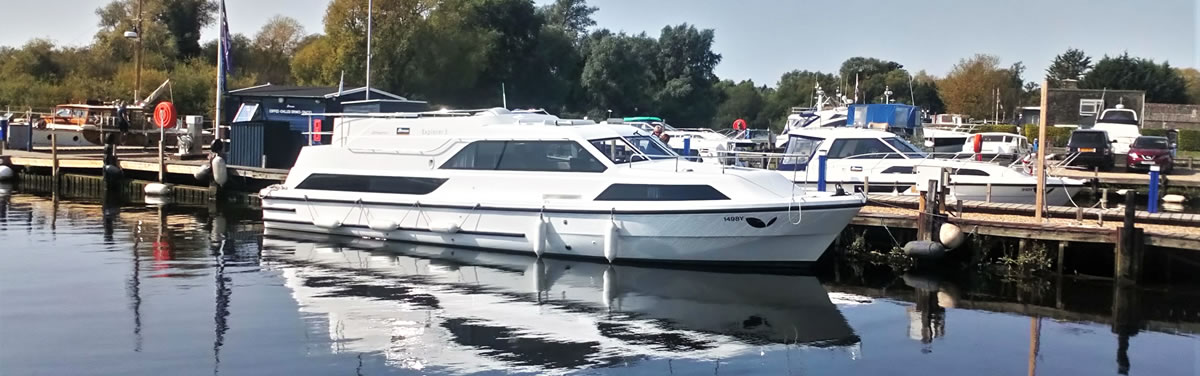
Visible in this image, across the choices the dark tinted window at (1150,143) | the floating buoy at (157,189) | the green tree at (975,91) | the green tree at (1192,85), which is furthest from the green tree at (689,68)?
the floating buoy at (157,189)

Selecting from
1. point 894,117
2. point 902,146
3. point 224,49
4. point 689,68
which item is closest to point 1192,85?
point 689,68

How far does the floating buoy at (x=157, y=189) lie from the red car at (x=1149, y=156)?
26855 millimetres

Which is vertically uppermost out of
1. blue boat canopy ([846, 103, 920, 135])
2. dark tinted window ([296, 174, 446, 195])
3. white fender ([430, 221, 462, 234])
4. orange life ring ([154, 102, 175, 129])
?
blue boat canopy ([846, 103, 920, 135])

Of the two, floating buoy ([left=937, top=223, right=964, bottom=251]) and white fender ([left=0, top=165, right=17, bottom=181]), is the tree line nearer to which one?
white fender ([left=0, top=165, right=17, bottom=181])

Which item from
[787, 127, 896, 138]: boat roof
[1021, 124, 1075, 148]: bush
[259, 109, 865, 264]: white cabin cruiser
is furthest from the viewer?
[1021, 124, 1075, 148]: bush

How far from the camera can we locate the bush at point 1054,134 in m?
48.2

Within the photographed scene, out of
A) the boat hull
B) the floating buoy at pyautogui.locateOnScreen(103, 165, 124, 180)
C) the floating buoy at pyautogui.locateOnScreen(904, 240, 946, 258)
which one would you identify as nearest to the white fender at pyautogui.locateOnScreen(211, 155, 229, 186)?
the floating buoy at pyautogui.locateOnScreen(103, 165, 124, 180)

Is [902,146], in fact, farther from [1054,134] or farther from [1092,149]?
[1054,134]

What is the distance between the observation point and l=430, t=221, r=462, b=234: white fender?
62.0 feet

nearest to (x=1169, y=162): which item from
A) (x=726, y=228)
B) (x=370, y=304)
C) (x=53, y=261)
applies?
(x=726, y=228)

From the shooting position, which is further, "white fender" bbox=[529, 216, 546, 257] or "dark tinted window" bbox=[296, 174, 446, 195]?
"dark tinted window" bbox=[296, 174, 446, 195]

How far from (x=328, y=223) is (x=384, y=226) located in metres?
1.48

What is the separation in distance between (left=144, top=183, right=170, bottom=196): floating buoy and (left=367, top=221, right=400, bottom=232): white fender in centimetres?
1146

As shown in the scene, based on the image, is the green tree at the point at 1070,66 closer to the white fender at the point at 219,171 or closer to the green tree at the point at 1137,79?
the green tree at the point at 1137,79
